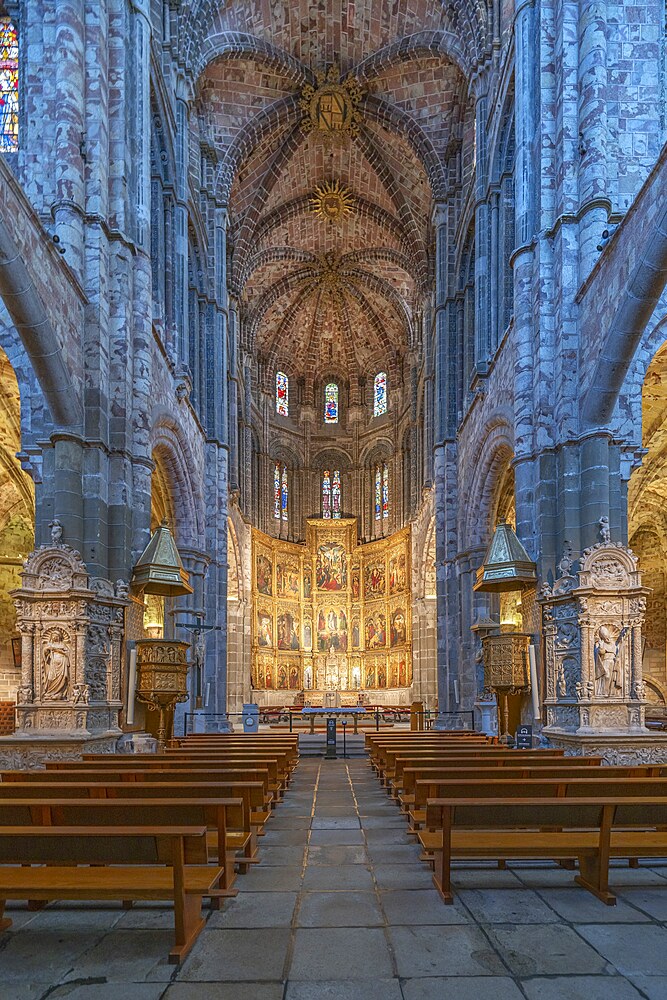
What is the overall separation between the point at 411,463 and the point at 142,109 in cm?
2605

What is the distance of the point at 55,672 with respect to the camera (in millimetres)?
12031

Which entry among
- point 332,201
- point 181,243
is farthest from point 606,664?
point 332,201

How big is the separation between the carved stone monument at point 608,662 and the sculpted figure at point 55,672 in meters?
7.35

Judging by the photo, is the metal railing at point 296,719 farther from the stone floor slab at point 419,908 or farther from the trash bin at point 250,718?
the stone floor slab at point 419,908

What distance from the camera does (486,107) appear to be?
22.5m

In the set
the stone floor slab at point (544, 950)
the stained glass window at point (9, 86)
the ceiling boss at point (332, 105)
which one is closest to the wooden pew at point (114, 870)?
the stone floor slab at point (544, 950)

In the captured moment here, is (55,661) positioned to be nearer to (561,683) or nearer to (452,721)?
(561,683)

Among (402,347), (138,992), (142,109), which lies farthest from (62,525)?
(402,347)

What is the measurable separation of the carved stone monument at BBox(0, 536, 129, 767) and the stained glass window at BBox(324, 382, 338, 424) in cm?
3446

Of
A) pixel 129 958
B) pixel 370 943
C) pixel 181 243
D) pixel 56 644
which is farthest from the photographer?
pixel 181 243

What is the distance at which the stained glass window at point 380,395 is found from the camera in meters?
44.6

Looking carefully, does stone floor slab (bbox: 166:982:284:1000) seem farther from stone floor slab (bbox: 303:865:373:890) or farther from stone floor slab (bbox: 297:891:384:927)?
stone floor slab (bbox: 303:865:373:890)

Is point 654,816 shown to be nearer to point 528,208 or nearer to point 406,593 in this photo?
point 528,208

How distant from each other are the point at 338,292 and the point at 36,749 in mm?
33949
